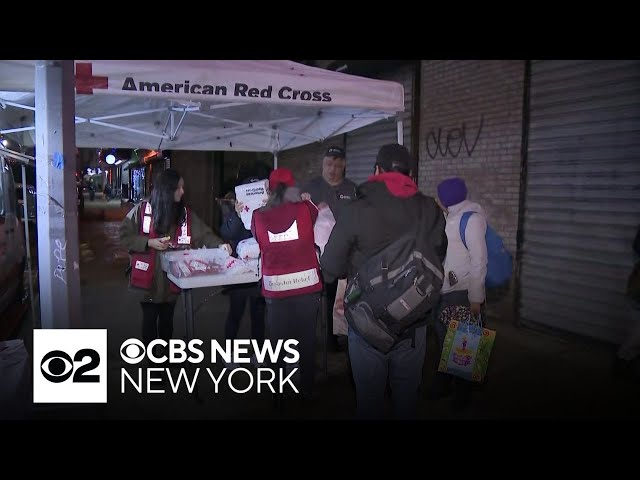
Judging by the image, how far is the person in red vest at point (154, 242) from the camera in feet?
13.2

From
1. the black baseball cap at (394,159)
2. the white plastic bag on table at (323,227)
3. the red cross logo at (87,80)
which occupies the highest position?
the red cross logo at (87,80)

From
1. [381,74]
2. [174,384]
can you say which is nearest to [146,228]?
[174,384]

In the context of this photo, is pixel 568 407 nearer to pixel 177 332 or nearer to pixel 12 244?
pixel 177 332

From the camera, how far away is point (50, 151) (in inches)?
126

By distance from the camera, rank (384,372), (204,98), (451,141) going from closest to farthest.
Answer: (384,372) < (204,98) < (451,141)

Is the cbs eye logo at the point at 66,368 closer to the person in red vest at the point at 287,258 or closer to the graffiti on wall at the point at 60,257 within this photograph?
the graffiti on wall at the point at 60,257

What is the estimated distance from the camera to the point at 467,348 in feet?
12.3

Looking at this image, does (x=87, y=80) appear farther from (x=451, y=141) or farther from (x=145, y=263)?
(x=451, y=141)

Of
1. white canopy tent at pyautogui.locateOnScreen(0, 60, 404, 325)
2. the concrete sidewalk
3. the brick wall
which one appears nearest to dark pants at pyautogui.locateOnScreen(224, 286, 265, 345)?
the concrete sidewalk

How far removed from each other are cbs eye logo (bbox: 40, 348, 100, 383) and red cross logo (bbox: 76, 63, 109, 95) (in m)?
1.81

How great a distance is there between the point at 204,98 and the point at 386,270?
6.92ft

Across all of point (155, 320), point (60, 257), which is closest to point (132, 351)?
point (155, 320)

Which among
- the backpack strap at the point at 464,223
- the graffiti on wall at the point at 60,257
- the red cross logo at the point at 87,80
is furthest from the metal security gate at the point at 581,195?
the graffiti on wall at the point at 60,257

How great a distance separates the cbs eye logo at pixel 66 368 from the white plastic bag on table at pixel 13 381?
0.10 m
